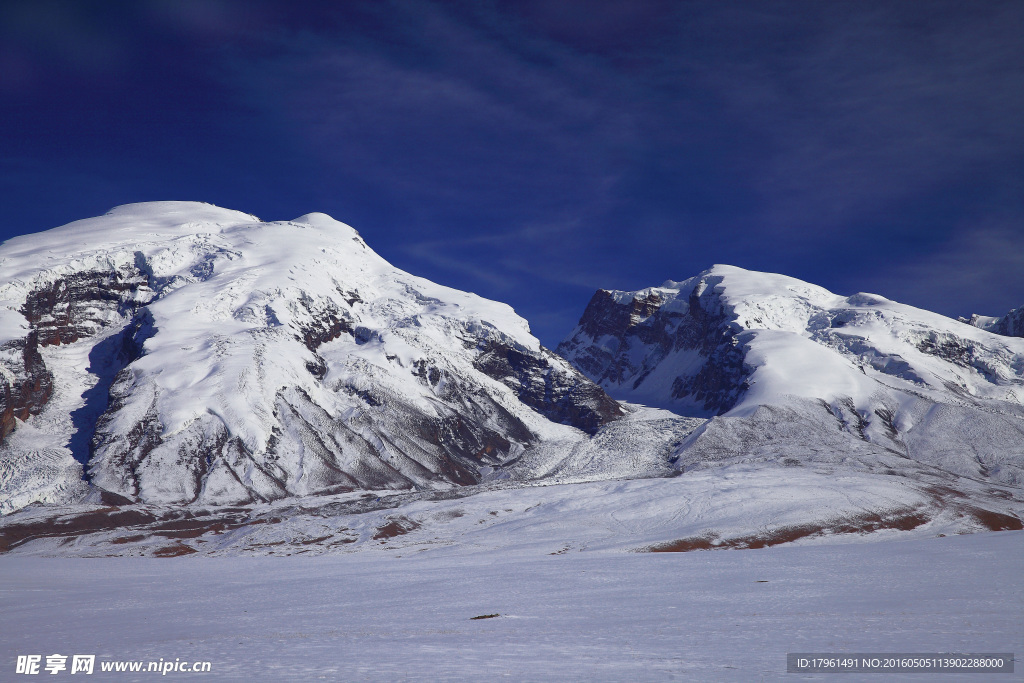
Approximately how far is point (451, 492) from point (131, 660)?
129533 millimetres

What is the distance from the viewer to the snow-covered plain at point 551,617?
83.3ft

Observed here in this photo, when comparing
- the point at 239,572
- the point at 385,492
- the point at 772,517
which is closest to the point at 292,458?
the point at 385,492

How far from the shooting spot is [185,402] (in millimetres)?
198250

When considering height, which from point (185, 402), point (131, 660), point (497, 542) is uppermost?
point (185, 402)

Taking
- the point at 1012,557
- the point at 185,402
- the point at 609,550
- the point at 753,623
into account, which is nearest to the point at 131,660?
the point at 753,623

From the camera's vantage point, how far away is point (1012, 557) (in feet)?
185

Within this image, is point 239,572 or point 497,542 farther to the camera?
point 497,542

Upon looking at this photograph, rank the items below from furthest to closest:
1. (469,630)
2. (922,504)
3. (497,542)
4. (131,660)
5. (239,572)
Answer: (922,504) → (497,542) → (239,572) → (469,630) → (131,660)

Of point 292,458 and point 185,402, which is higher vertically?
point 185,402

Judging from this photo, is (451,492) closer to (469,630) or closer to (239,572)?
(239,572)

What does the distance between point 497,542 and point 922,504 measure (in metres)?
78.4

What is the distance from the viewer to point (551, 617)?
125 ft

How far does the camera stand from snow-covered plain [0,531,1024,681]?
25375 mm

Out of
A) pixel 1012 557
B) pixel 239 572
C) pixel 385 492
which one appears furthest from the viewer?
pixel 385 492
